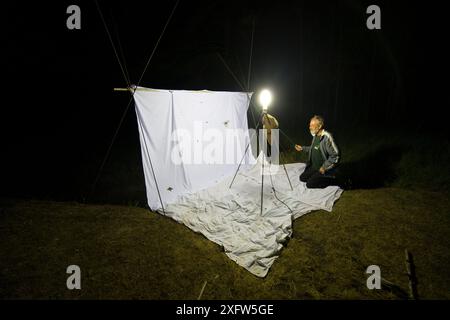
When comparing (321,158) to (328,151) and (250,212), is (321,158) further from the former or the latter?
(250,212)

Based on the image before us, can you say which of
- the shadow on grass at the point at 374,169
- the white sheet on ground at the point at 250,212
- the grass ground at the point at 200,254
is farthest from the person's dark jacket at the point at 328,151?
the shadow on grass at the point at 374,169

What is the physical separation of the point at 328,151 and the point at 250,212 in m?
2.08

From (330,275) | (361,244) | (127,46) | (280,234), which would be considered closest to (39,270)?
(280,234)

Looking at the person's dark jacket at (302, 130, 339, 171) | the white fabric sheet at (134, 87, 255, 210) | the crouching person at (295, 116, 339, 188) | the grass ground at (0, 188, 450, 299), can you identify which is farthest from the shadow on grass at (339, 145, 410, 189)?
the white fabric sheet at (134, 87, 255, 210)

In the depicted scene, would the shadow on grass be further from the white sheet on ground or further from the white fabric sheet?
the white fabric sheet

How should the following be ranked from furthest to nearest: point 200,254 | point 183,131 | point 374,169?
point 374,169 < point 183,131 < point 200,254

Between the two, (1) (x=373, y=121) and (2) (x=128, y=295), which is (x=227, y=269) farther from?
(1) (x=373, y=121)

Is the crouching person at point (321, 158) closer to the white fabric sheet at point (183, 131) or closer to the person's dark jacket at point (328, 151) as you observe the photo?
the person's dark jacket at point (328, 151)

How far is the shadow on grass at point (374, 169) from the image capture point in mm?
6154

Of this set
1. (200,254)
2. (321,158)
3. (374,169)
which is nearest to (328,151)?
(321,158)

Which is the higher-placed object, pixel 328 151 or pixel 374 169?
pixel 328 151

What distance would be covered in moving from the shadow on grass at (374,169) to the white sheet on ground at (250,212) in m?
1.25

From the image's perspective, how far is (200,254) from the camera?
3.79 m

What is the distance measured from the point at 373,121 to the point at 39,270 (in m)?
13.7
